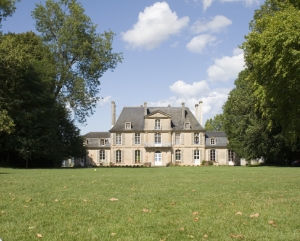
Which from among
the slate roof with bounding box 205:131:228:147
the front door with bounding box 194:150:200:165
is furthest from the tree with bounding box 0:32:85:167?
the slate roof with bounding box 205:131:228:147

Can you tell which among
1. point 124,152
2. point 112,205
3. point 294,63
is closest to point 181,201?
A: point 112,205

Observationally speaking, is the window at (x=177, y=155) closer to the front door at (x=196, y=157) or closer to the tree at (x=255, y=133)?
the front door at (x=196, y=157)

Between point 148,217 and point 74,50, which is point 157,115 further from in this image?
point 148,217

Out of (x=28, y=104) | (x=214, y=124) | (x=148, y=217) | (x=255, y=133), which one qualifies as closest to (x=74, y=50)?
(x=28, y=104)

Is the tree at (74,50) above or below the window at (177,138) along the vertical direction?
above

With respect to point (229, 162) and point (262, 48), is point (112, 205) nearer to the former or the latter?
point (262, 48)

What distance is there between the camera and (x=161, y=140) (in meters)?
58.8

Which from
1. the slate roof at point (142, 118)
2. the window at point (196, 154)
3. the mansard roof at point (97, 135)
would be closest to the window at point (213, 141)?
the window at point (196, 154)

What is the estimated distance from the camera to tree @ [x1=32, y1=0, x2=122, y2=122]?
3603 centimetres

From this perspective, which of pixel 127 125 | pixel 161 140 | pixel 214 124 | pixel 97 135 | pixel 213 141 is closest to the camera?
pixel 161 140

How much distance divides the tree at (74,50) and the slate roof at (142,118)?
69.4ft

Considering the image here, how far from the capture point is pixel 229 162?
6072cm

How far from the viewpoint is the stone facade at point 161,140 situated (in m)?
58.8

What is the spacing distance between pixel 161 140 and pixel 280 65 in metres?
38.8
